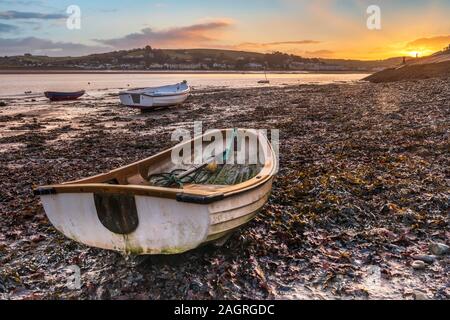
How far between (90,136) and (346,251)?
15552 mm

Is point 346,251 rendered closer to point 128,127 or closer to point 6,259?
point 6,259

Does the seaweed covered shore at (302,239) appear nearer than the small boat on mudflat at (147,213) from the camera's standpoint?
No

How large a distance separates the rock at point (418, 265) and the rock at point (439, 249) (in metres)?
0.45

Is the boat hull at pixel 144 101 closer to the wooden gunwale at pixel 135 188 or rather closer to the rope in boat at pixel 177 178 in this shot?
the rope in boat at pixel 177 178

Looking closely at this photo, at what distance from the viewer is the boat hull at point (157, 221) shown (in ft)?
17.5

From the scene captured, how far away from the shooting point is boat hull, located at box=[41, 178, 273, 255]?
532cm

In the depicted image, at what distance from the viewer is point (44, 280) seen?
19.7ft

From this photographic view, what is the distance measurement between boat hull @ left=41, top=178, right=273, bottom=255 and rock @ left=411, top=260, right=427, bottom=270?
264cm

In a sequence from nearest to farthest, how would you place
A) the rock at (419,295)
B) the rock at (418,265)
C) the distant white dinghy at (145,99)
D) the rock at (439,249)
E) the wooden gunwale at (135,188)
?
the rock at (419,295)
the wooden gunwale at (135,188)
the rock at (418,265)
the rock at (439,249)
the distant white dinghy at (145,99)

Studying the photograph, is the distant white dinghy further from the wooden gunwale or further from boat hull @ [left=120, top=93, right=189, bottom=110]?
the wooden gunwale

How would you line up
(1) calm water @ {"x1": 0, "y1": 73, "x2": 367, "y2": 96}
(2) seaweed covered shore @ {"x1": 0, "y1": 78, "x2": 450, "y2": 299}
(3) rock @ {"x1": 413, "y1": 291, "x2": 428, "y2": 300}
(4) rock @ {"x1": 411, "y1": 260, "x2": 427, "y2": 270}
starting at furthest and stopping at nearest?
(1) calm water @ {"x1": 0, "y1": 73, "x2": 367, "y2": 96} < (4) rock @ {"x1": 411, "y1": 260, "x2": 427, "y2": 270} < (2) seaweed covered shore @ {"x1": 0, "y1": 78, "x2": 450, "y2": 299} < (3) rock @ {"x1": 413, "y1": 291, "x2": 428, "y2": 300}

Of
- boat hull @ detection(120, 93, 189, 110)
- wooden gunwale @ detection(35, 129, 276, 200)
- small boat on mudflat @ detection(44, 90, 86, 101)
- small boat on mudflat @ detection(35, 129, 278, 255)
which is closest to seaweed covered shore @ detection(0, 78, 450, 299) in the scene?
small boat on mudflat @ detection(35, 129, 278, 255)

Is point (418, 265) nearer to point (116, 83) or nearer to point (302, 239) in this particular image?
point (302, 239)

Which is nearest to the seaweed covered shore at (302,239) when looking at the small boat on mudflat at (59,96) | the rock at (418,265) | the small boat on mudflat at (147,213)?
the rock at (418,265)
